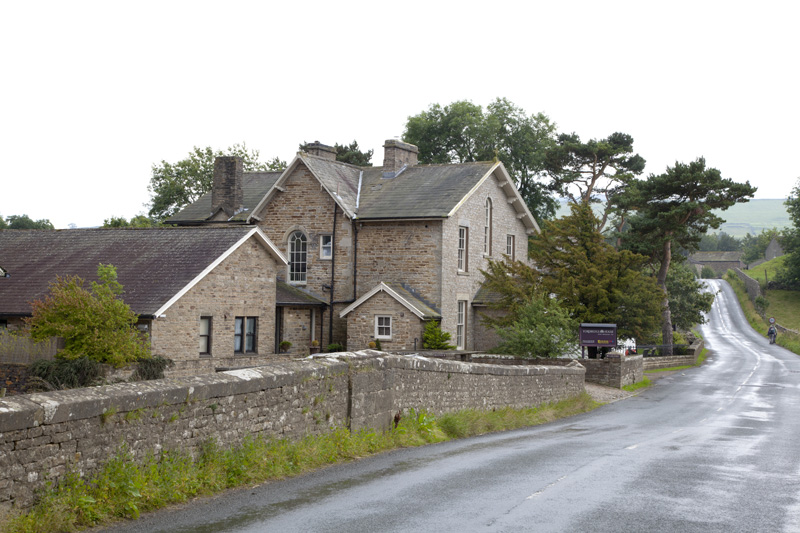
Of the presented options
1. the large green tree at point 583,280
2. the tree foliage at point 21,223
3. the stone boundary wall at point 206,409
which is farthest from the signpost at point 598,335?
the tree foliage at point 21,223

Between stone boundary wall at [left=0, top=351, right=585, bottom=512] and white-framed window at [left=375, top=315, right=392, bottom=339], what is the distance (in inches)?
584

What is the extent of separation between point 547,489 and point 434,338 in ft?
73.7

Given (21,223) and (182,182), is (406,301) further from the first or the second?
(21,223)

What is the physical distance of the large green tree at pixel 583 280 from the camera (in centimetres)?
3562

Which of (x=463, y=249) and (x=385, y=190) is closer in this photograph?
(x=463, y=249)

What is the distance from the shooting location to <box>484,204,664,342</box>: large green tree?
3562cm

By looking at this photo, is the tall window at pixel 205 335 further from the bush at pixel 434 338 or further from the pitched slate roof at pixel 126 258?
the bush at pixel 434 338

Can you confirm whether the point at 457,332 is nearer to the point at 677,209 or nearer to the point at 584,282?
the point at 584,282

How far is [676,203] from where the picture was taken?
161 feet

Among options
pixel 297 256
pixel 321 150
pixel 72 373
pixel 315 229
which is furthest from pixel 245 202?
pixel 72 373

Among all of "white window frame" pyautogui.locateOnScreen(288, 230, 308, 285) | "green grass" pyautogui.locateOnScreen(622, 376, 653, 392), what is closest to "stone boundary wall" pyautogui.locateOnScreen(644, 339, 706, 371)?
"green grass" pyautogui.locateOnScreen(622, 376, 653, 392)

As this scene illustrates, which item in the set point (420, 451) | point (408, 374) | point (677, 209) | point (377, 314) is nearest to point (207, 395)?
point (420, 451)

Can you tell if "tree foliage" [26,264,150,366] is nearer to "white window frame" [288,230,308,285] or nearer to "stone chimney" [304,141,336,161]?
"white window frame" [288,230,308,285]

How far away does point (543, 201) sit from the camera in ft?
216
